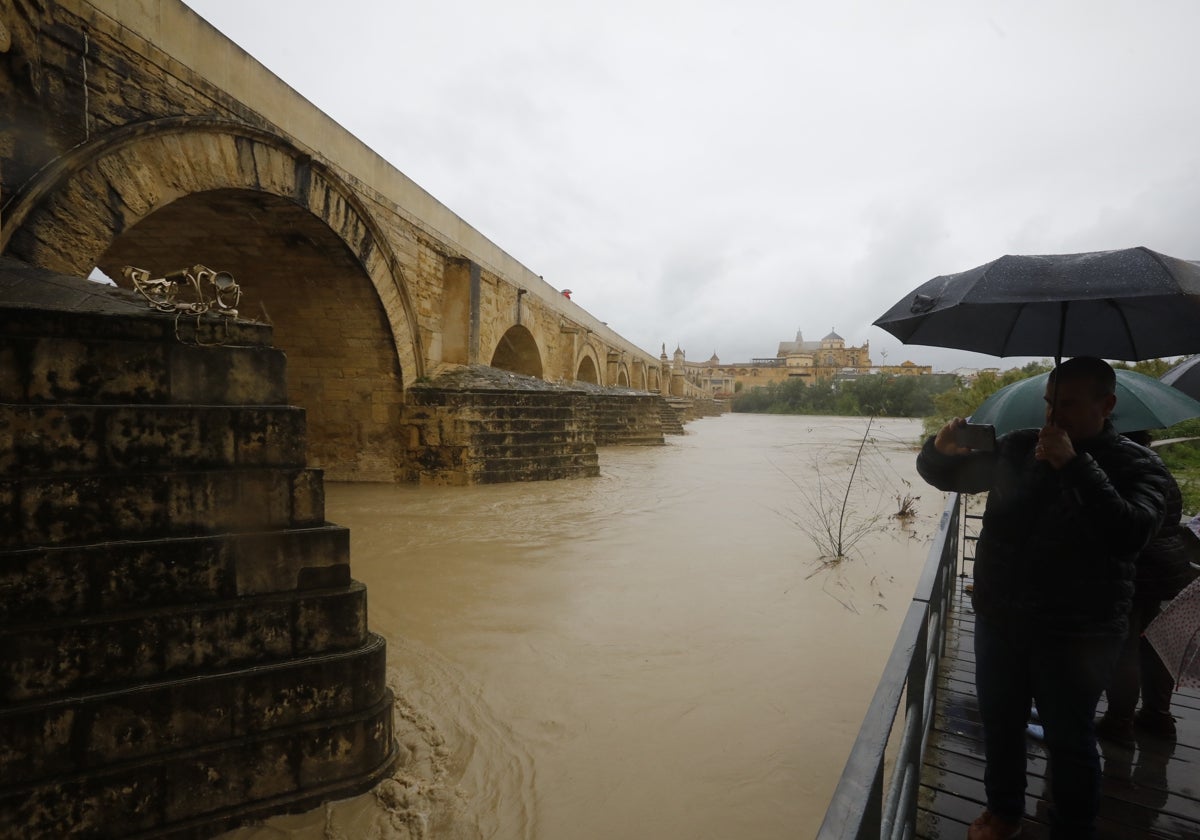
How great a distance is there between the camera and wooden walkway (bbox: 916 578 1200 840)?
1747mm

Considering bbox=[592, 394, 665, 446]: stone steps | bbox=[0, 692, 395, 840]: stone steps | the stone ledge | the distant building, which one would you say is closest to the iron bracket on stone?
the stone ledge

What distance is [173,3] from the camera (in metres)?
4.44

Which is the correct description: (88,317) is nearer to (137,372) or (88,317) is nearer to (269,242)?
(137,372)

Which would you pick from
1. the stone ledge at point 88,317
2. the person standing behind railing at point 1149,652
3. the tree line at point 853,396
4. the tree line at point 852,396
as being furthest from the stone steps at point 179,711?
the tree line at point 852,396

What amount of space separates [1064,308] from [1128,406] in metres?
0.79

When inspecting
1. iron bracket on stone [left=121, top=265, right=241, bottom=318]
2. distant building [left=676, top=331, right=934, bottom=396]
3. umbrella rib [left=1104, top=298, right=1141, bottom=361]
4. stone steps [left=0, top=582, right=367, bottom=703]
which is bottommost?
stone steps [left=0, top=582, right=367, bottom=703]

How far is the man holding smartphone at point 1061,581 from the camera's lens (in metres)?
1.47

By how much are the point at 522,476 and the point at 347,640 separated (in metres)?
6.77

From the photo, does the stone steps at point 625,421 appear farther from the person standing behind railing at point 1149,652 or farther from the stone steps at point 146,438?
the person standing behind railing at point 1149,652

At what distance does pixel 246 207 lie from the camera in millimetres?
5914

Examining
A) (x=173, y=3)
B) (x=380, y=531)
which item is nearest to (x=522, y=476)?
(x=380, y=531)

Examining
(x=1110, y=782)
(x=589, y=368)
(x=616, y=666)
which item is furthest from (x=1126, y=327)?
(x=589, y=368)

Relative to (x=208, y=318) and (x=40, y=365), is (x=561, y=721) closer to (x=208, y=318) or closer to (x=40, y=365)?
(x=208, y=318)

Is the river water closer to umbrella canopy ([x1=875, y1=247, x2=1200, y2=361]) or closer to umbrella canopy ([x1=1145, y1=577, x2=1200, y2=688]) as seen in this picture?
umbrella canopy ([x1=1145, y1=577, x2=1200, y2=688])
